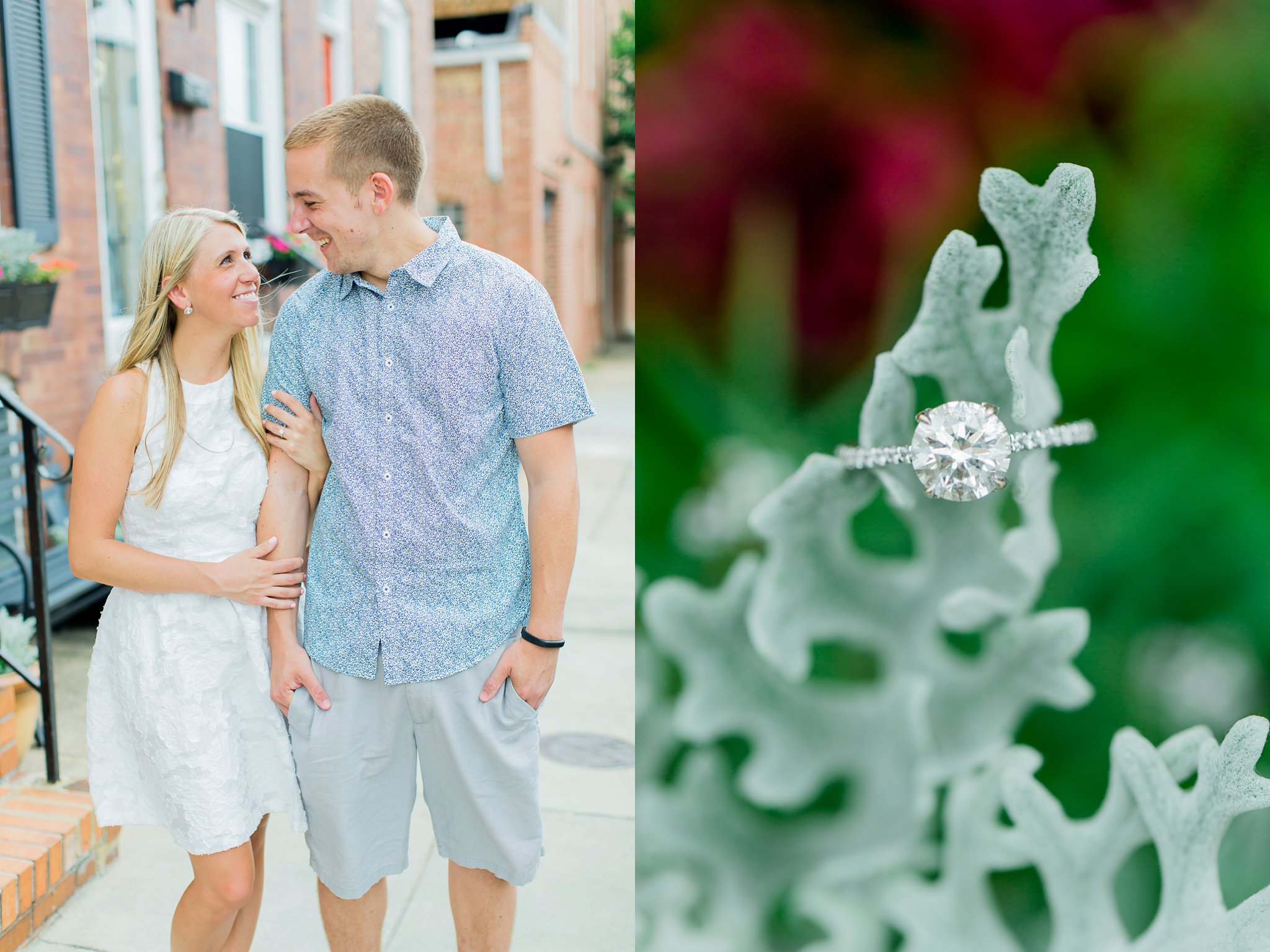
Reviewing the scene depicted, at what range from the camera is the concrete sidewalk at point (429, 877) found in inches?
92.4

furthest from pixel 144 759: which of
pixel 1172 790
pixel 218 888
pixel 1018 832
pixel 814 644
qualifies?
pixel 1172 790

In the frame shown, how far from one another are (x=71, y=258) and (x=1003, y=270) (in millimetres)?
4929

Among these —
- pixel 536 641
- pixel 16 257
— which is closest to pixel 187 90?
pixel 16 257

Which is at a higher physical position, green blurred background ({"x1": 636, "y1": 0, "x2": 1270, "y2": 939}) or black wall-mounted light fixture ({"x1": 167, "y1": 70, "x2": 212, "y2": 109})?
black wall-mounted light fixture ({"x1": 167, "y1": 70, "x2": 212, "y2": 109})

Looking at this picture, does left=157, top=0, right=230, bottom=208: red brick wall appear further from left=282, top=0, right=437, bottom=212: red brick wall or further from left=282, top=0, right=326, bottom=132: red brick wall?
left=282, top=0, right=326, bottom=132: red brick wall

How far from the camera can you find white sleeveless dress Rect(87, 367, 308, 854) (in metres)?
1.70

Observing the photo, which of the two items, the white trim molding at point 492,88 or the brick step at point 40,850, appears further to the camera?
the white trim molding at point 492,88

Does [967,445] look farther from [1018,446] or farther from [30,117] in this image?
[30,117]

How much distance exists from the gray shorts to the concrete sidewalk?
25.2 inches

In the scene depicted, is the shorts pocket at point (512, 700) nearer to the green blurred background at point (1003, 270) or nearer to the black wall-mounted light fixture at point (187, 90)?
the green blurred background at point (1003, 270)

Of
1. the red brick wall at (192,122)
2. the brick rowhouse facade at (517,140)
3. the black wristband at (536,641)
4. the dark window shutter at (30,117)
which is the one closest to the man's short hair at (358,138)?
the black wristband at (536,641)

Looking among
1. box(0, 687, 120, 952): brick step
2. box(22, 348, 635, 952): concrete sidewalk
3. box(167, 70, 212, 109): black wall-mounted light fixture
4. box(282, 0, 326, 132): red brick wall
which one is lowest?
box(22, 348, 635, 952): concrete sidewalk

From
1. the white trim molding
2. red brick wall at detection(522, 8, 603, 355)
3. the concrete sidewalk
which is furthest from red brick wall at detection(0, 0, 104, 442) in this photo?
red brick wall at detection(522, 8, 603, 355)

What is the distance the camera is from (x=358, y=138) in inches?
62.3
